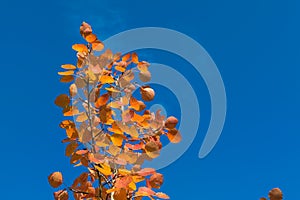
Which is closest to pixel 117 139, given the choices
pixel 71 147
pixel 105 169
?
pixel 105 169

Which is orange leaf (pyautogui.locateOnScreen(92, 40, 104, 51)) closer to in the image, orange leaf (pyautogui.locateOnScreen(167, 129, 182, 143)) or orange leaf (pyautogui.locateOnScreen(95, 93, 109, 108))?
orange leaf (pyautogui.locateOnScreen(95, 93, 109, 108))

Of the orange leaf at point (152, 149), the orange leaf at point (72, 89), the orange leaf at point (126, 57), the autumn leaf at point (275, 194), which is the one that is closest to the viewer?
the autumn leaf at point (275, 194)

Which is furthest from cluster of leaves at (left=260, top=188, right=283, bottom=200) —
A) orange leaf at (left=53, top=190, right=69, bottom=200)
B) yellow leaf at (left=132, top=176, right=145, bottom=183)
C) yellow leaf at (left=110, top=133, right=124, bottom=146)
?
orange leaf at (left=53, top=190, right=69, bottom=200)

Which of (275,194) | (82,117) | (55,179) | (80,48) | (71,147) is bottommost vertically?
(275,194)

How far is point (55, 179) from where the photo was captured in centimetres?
196

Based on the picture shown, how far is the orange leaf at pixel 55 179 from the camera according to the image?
77.3 inches

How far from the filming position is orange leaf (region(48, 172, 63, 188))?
196 centimetres

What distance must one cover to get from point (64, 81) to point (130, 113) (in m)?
0.40

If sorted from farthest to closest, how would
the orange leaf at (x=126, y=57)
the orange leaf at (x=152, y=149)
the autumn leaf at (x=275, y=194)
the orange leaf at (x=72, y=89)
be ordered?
the orange leaf at (x=126, y=57), the orange leaf at (x=72, y=89), the orange leaf at (x=152, y=149), the autumn leaf at (x=275, y=194)

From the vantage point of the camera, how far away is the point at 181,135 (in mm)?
2033

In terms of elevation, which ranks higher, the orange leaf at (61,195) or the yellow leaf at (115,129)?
the yellow leaf at (115,129)

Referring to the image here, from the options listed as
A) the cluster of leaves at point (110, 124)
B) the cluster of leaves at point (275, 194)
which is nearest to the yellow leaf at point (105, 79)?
the cluster of leaves at point (110, 124)

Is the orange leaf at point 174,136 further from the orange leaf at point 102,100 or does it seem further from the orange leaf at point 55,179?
the orange leaf at point 55,179

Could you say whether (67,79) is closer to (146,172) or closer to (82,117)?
(82,117)
